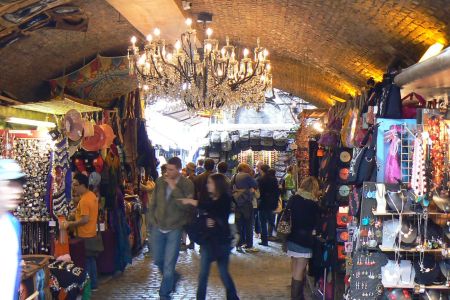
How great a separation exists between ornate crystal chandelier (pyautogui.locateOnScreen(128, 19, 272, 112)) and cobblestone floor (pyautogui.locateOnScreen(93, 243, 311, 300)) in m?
2.36

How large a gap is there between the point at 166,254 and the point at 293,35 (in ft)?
11.1

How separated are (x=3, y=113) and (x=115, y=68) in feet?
8.10

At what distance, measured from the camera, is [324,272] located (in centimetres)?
648

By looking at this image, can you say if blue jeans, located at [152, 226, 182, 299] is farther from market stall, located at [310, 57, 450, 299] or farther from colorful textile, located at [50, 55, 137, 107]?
colorful textile, located at [50, 55, 137, 107]

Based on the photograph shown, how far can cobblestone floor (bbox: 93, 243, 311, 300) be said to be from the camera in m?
7.10

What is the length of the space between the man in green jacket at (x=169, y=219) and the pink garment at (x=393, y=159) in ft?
7.23

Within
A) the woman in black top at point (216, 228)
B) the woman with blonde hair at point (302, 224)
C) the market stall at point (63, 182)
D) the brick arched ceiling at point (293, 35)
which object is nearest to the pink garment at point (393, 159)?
the brick arched ceiling at point (293, 35)

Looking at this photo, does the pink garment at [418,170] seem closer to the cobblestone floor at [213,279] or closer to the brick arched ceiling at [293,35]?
the brick arched ceiling at [293,35]

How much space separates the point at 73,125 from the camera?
6605 mm

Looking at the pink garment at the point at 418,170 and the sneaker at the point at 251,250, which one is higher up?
the pink garment at the point at 418,170

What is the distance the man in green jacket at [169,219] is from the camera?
6.14 meters

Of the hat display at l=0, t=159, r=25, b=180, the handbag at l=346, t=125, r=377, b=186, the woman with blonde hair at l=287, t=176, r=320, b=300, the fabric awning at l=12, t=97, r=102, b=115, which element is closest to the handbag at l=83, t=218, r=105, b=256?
the fabric awning at l=12, t=97, r=102, b=115

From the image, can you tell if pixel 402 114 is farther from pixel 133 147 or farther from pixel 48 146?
pixel 133 147

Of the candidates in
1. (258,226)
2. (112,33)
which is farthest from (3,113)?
(258,226)
